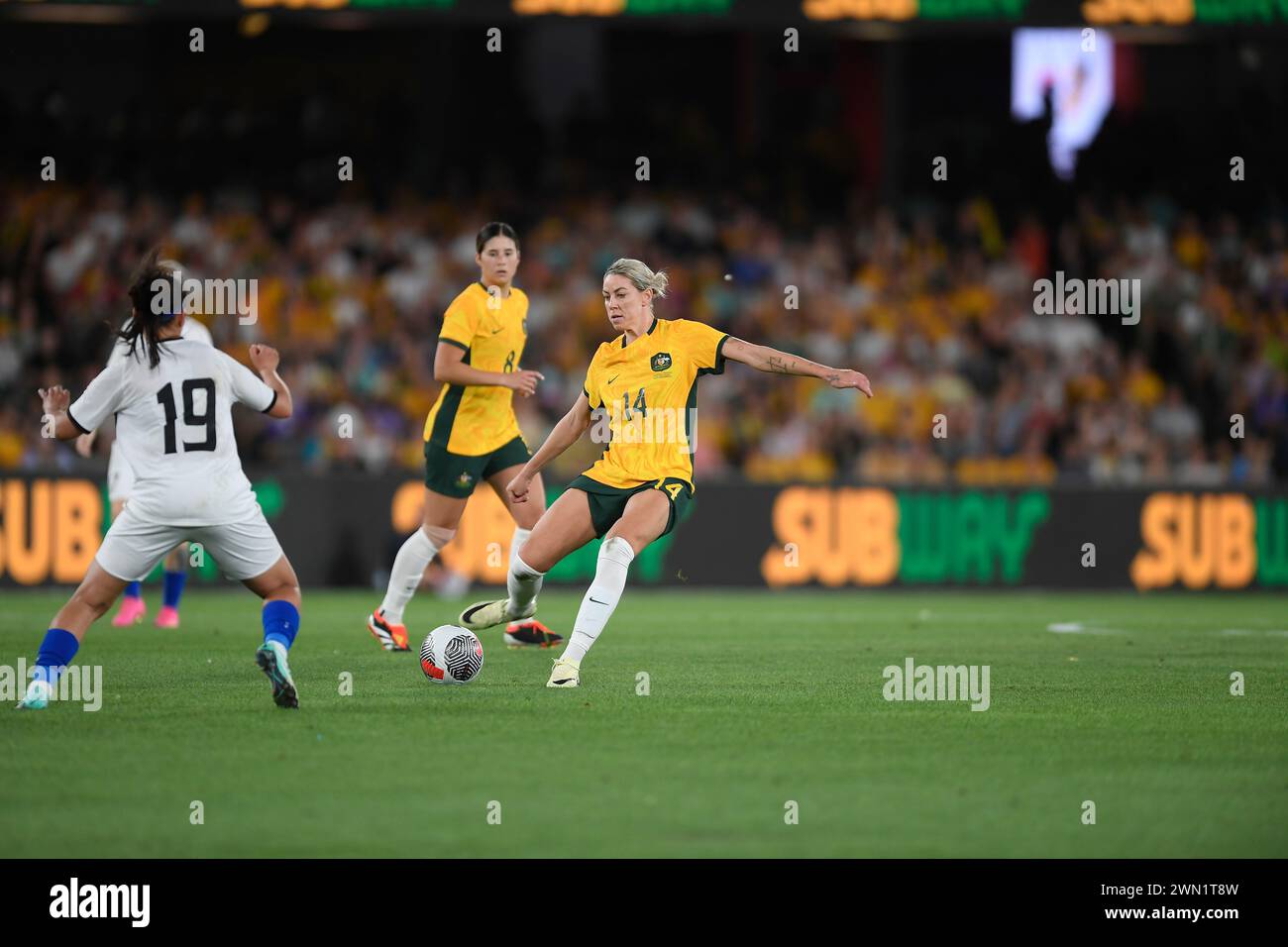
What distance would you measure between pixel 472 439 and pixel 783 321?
11477 mm

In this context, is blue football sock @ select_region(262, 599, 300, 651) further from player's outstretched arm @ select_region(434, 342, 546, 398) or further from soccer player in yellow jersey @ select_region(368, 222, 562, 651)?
soccer player in yellow jersey @ select_region(368, 222, 562, 651)

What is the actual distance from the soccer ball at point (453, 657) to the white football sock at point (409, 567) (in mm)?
1793

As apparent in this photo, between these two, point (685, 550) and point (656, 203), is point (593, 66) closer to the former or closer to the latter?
point (656, 203)

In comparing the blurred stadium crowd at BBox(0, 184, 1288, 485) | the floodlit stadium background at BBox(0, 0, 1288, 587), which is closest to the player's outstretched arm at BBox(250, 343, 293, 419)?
the floodlit stadium background at BBox(0, 0, 1288, 587)

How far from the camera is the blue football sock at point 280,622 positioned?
28.3ft

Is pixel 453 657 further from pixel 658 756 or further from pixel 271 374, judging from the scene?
pixel 658 756

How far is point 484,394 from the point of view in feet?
38.1

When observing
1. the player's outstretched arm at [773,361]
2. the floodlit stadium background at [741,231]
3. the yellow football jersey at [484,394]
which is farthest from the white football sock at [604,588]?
the floodlit stadium background at [741,231]

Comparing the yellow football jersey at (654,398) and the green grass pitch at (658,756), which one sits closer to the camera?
the green grass pitch at (658,756)

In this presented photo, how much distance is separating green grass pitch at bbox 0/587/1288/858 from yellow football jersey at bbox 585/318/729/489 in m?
1.17

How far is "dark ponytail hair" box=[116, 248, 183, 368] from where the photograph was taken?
8.38 metres

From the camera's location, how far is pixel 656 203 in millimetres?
24375

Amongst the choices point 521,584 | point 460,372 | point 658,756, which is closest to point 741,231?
point 460,372

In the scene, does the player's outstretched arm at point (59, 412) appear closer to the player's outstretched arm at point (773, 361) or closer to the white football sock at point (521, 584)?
the white football sock at point (521, 584)
